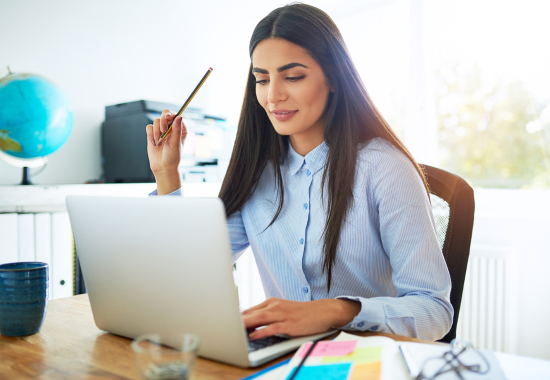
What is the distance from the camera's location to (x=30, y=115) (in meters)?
1.47

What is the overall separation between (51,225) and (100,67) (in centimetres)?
87

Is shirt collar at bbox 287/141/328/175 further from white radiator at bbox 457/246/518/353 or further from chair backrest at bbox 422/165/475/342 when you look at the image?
white radiator at bbox 457/246/518/353

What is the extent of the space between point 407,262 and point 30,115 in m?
1.31

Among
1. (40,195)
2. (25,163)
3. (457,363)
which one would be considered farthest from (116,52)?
(457,363)

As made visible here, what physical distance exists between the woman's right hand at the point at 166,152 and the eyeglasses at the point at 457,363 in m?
0.82

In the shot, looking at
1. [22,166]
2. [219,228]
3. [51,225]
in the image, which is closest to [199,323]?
[219,228]

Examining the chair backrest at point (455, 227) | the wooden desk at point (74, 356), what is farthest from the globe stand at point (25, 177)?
the chair backrest at point (455, 227)

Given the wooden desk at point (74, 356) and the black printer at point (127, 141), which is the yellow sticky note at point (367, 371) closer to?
the wooden desk at point (74, 356)

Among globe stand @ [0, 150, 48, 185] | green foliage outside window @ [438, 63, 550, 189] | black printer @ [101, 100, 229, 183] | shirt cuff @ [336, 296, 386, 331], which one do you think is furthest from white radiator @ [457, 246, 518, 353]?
globe stand @ [0, 150, 48, 185]

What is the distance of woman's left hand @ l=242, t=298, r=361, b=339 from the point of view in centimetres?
63

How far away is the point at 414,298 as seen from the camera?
80 cm

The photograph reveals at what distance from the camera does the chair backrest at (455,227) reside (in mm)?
932

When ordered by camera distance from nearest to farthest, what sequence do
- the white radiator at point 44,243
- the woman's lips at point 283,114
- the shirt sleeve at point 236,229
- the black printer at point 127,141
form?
the woman's lips at point 283,114 → the shirt sleeve at point 236,229 → the white radiator at point 44,243 → the black printer at point 127,141

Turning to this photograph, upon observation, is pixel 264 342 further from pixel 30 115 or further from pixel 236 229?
pixel 30 115
